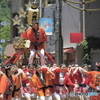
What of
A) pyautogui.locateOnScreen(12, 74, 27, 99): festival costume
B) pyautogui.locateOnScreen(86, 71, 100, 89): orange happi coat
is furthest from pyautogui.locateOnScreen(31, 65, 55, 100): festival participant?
pyautogui.locateOnScreen(86, 71, 100, 89): orange happi coat

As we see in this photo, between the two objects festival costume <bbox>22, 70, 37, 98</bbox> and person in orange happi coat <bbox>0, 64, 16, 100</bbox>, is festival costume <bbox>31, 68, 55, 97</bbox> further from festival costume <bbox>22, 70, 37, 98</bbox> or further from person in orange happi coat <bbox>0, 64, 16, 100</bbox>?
person in orange happi coat <bbox>0, 64, 16, 100</bbox>

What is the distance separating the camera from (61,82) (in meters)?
12.5

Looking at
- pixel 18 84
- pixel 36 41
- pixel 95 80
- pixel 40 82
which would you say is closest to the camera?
pixel 95 80

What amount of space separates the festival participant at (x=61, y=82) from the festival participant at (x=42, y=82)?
539 mm

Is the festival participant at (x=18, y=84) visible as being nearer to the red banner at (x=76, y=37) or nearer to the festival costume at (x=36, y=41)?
the festival costume at (x=36, y=41)

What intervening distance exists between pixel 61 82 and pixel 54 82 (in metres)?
0.25

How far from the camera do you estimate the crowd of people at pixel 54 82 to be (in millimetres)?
11586

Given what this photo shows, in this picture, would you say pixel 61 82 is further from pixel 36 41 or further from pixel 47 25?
pixel 47 25

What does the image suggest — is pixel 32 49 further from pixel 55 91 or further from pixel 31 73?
pixel 55 91

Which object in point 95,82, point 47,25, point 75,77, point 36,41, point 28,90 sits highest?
point 36,41

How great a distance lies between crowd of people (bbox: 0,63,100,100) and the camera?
11.6 metres

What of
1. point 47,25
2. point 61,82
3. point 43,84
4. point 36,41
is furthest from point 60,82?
point 47,25

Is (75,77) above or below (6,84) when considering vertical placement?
below

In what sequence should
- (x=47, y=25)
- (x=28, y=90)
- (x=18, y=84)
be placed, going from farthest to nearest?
1. (x=47, y=25)
2. (x=28, y=90)
3. (x=18, y=84)
